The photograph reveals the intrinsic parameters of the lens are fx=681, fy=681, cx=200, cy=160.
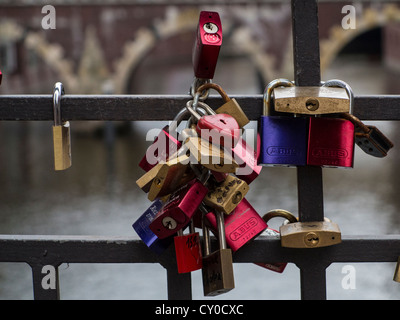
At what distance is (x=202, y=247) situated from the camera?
3.74 ft

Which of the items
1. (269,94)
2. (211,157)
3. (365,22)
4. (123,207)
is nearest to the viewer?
(211,157)

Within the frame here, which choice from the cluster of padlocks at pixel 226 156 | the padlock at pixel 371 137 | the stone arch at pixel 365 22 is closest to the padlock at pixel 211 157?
the cluster of padlocks at pixel 226 156

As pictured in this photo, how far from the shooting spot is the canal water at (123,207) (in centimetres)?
506

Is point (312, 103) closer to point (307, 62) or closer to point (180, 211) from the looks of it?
point (307, 62)

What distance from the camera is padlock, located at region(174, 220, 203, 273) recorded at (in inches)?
42.4

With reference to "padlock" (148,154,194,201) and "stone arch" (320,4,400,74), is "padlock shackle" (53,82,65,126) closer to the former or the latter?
"padlock" (148,154,194,201)

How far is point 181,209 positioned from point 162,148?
4.9 inches

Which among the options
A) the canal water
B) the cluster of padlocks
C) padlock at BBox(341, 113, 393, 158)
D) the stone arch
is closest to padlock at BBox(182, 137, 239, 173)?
Answer: the cluster of padlocks

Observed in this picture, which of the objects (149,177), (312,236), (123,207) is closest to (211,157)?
(149,177)

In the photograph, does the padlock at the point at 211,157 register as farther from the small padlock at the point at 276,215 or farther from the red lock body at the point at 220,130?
the small padlock at the point at 276,215

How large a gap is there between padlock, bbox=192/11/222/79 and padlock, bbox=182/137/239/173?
13 centimetres

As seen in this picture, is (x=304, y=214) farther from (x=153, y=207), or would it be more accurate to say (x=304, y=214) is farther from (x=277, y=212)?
(x=153, y=207)

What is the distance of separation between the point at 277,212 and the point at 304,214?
62 millimetres

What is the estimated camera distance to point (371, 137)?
111 centimetres
